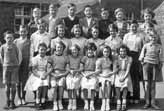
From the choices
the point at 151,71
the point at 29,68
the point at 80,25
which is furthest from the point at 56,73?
the point at 151,71

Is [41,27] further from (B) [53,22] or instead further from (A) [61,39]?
(A) [61,39]

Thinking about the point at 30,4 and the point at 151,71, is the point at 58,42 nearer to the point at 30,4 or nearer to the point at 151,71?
the point at 151,71

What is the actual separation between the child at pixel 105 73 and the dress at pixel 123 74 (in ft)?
0.47

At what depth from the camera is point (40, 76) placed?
7840 mm

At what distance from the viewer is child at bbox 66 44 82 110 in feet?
25.3

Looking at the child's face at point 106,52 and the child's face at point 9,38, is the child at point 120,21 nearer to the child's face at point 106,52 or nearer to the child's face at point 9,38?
the child's face at point 106,52

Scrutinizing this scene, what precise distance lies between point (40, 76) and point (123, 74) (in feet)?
6.06

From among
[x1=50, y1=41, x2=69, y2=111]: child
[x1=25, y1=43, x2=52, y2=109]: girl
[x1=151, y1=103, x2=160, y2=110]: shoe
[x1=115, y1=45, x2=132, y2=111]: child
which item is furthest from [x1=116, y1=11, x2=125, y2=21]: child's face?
[x1=151, y1=103, x2=160, y2=110]: shoe

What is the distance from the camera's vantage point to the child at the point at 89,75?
302 inches

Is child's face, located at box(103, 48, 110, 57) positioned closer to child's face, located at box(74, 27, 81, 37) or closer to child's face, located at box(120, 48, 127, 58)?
child's face, located at box(120, 48, 127, 58)

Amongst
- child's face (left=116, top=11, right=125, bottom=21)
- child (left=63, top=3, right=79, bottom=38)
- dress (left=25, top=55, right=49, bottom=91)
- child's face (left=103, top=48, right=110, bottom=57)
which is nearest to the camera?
child's face (left=103, top=48, right=110, bottom=57)

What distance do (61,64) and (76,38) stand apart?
734mm

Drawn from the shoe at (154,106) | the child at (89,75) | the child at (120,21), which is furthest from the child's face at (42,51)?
the shoe at (154,106)

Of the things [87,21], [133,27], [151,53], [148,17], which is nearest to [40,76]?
[87,21]
